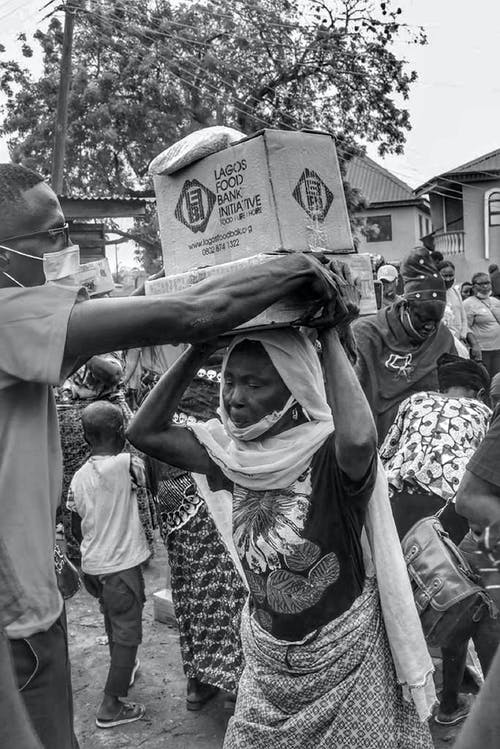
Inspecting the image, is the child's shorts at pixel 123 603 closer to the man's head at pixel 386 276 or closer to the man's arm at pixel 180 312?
the man's arm at pixel 180 312

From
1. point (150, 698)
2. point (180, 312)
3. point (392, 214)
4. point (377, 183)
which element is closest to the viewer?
point (180, 312)

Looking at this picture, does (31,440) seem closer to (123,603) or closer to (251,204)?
(251,204)

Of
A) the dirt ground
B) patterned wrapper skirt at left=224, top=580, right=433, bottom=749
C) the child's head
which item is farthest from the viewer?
the child's head

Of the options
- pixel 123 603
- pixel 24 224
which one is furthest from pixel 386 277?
pixel 24 224

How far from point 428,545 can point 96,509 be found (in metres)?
2.04

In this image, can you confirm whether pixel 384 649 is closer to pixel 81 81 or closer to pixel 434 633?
pixel 434 633

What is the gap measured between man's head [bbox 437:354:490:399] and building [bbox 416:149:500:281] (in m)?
30.6

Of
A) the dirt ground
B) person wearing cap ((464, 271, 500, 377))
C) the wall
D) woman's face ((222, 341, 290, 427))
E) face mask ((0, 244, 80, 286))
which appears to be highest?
face mask ((0, 244, 80, 286))

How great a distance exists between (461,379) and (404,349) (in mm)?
629

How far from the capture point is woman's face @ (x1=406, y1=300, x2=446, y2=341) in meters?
4.45

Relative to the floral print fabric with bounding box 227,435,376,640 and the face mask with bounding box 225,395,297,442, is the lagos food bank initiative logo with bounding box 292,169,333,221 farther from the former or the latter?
the floral print fabric with bounding box 227,435,376,640

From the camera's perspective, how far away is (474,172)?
33.0m

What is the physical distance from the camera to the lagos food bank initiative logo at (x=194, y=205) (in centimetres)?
233

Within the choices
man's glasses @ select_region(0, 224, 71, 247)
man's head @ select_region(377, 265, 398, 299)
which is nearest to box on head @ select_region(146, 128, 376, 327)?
man's glasses @ select_region(0, 224, 71, 247)
